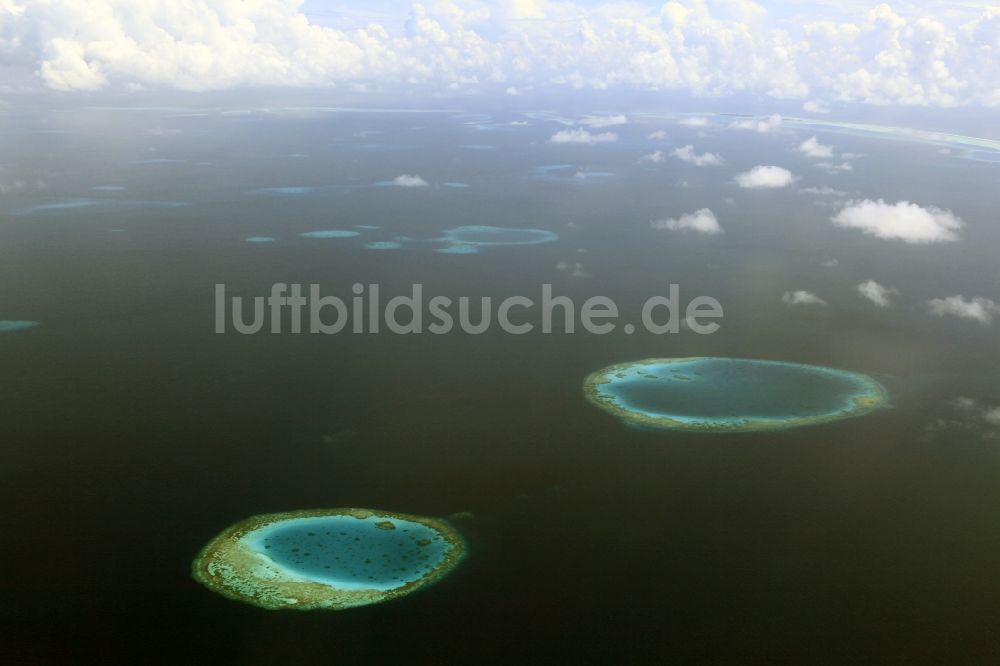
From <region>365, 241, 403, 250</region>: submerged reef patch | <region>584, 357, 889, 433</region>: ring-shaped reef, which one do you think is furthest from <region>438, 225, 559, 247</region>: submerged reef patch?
<region>584, 357, 889, 433</region>: ring-shaped reef

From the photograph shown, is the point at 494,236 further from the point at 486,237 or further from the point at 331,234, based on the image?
the point at 331,234

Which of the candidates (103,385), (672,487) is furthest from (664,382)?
(103,385)

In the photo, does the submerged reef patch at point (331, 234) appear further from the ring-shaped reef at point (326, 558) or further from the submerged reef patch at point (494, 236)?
the ring-shaped reef at point (326, 558)

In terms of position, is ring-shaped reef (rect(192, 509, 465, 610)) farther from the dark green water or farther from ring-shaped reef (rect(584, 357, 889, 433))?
ring-shaped reef (rect(584, 357, 889, 433))

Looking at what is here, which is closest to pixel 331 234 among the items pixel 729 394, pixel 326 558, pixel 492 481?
pixel 729 394

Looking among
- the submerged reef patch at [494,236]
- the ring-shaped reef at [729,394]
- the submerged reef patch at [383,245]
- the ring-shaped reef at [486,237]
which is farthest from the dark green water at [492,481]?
the submerged reef patch at [494,236]

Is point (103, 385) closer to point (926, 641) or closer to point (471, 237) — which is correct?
point (926, 641)
